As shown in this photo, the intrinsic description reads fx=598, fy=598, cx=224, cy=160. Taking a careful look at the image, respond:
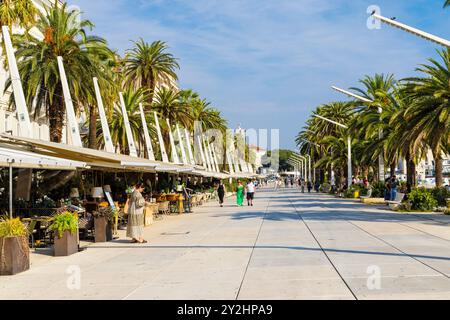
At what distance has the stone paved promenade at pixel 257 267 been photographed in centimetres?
903

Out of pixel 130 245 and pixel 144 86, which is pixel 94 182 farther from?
pixel 144 86

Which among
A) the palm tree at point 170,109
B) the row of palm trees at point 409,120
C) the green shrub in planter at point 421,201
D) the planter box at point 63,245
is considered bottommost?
the planter box at point 63,245

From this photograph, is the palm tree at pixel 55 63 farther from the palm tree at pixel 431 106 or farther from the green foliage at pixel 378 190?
the green foliage at pixel 378 190

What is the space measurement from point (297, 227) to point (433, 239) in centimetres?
553

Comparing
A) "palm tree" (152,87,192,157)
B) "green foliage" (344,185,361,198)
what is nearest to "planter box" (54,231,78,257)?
"green foliage" (344,185,361,198)

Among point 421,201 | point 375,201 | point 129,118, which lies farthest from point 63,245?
point 129,118

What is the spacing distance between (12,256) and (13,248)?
0.17 meters

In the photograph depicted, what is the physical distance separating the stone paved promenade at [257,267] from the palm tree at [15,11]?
8.65m

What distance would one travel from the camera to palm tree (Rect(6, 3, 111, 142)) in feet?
95.3

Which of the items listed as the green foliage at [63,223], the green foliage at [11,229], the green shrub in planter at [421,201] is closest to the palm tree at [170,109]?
the green shrub in planter at [421,201]

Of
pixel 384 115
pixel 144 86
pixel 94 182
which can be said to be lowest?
pixel 94 182

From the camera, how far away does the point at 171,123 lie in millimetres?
58812

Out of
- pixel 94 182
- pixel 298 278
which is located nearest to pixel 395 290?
pixel 298 278
